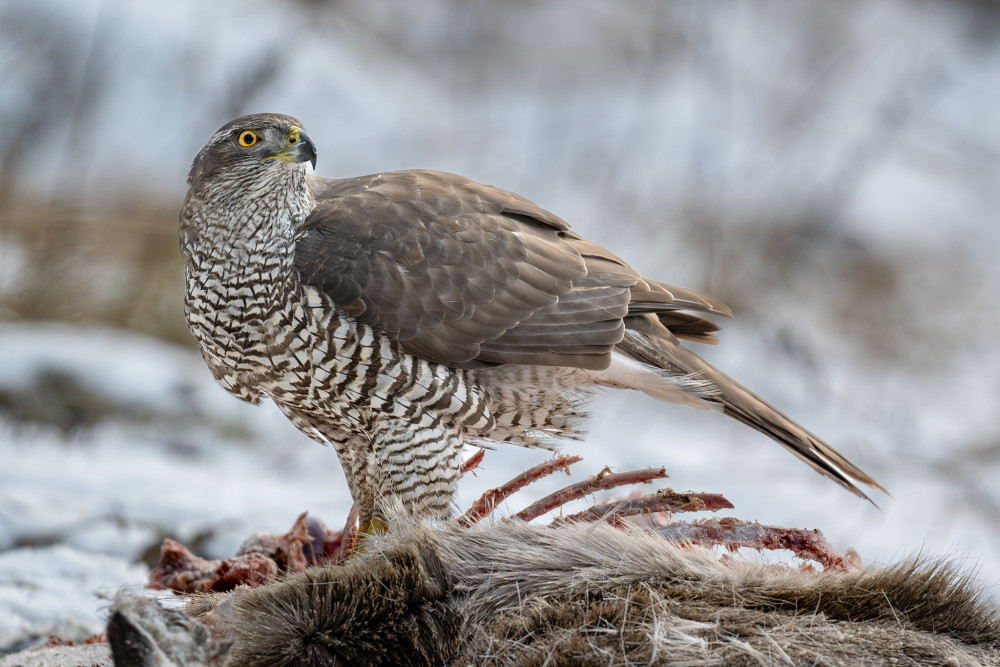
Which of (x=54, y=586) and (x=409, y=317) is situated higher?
(x=409, y=317)

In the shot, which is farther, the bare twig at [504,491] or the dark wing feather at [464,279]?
the dark wing feather at [464,279]

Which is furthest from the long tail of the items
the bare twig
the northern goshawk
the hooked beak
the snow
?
the snow

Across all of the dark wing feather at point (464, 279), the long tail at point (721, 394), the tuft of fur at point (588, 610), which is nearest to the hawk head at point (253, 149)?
the dark wing feather at point (464, 279)

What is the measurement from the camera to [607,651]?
1384 mm

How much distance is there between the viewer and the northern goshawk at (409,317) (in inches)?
102

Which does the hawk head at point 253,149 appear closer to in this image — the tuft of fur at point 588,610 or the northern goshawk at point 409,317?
the northern goshawk at point 409,317

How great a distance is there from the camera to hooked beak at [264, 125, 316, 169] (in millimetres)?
2752

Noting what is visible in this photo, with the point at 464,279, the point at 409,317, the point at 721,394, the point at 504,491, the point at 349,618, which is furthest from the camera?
the point at 721,394

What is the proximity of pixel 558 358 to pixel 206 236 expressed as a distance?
1.06 meters

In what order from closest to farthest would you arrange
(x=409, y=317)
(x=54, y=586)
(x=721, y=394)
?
1. (x=409, y=317)
2. (x=721, y=394)
3. (x=54, y=586)

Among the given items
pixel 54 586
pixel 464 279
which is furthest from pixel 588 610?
pixel 54 586

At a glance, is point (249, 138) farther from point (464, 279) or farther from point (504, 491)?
point (504, 491)

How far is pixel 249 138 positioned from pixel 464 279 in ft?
2.50

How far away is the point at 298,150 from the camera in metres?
2.76
